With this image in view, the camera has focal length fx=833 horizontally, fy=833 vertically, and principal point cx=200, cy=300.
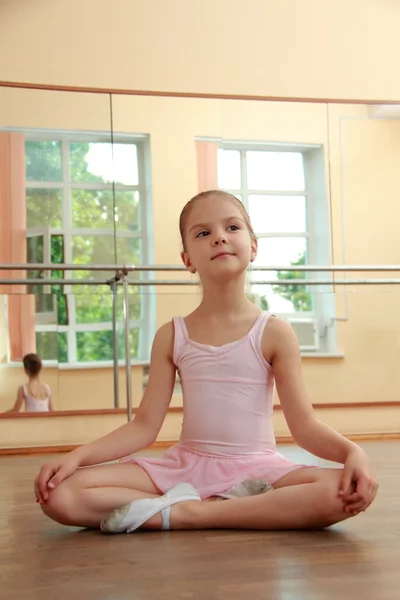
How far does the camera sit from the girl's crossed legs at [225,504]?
121cm

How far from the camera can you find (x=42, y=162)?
11.0 feet

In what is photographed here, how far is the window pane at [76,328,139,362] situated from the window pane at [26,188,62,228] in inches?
18.7

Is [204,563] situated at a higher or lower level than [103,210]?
lower

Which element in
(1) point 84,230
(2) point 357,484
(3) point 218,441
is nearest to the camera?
(2) point 357,484

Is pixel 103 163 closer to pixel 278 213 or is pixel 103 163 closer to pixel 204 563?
pixel 278 213

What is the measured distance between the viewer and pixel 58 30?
11.7 ft

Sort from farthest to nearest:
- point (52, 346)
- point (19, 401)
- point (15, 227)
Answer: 1. point (15, 227)
2. point (52, 346)
3. point (19, 401)

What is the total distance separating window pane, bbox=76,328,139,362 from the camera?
3.22m

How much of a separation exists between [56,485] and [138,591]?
15.3 inches

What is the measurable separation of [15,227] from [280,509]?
2311mm

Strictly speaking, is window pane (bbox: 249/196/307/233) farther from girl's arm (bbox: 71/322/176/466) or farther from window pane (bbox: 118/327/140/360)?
girl's arm (bbox: 71/322/176/466)

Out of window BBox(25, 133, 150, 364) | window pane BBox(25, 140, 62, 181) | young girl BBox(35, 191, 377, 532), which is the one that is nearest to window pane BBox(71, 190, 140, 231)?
window BBox(25, 133, 150, 364)

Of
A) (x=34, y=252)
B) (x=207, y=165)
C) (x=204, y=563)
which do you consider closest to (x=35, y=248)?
(x=34, y=252)

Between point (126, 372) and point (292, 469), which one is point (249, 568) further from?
point (126, 372)
